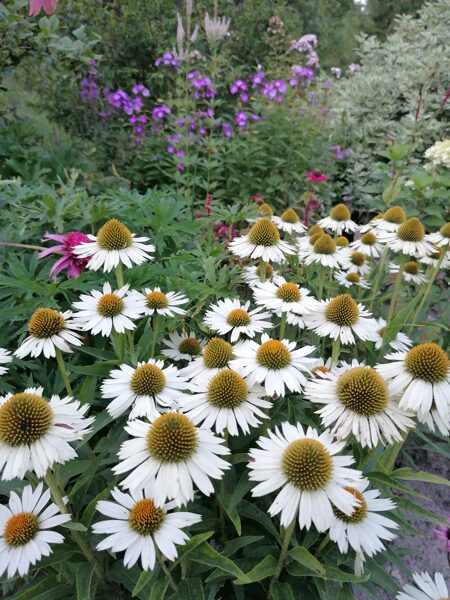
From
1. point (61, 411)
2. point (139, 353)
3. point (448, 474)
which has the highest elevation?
point (61, 411)

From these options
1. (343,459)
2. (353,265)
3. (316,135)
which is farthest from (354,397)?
(316,135)

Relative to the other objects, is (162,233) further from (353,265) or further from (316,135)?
(316,135)

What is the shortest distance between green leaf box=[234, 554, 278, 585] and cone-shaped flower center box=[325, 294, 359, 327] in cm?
62

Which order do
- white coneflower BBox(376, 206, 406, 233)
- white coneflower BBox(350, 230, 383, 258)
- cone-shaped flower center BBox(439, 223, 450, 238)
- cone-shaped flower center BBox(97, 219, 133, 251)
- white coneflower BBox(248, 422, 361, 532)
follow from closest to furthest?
white coneflower BBox(248, 422, 361, 532), cone-shaped flower center BBox(97, 219, 133, 251), cone-shaped flower center BBox(439, 223, 450, 238), white coneflower BBox(376, 206, 406, 233), white coneflower BBox(350, 230, 383, 258)

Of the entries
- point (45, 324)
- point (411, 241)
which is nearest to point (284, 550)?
point (45, 324)

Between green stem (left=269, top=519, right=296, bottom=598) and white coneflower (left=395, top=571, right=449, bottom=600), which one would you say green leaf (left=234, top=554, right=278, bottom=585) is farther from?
white coneflower (left=395, top=571, right=449, bottom=600)

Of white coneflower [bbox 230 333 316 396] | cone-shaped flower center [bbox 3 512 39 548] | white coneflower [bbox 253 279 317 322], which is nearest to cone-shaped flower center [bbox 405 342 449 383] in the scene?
white coneflower [bbox 230 333 316 396]

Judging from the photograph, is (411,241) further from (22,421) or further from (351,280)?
(22,421)

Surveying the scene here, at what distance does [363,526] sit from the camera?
3.08ft

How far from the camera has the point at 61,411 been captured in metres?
0.93

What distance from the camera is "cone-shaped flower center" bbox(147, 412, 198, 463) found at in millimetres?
856

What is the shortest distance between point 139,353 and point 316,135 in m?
3.52

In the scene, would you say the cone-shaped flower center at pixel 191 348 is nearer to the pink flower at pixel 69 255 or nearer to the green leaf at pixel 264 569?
the pink flower at pixel 69 255

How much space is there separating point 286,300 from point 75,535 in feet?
2.61
